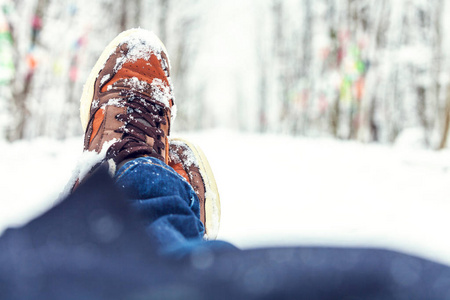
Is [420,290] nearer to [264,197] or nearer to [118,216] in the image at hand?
[118,216]

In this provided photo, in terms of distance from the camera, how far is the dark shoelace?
1333 millimetres

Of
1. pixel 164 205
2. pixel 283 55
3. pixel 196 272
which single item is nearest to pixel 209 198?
pixel 164 205

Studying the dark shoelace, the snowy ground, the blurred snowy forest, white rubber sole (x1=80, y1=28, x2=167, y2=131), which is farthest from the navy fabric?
the blurred snowy forest

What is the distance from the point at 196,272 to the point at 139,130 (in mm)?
1240

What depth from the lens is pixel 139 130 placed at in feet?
5.44

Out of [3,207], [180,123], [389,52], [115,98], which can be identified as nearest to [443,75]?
[389,52]

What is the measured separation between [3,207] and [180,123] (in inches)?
578

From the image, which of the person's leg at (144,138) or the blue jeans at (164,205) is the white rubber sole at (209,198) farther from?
the blue jeans at (164,205)

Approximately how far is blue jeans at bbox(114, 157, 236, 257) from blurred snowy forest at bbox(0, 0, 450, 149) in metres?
4.41

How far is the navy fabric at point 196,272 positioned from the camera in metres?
0.45

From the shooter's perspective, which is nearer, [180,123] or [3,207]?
[3,207]

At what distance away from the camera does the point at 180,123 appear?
1614 cm

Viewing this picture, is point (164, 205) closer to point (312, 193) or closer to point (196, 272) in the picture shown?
point (196, 272)

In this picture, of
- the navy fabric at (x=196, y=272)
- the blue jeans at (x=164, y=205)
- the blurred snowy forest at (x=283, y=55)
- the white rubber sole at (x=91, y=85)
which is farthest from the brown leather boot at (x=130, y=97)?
the blurred snowy forest at (x=283, y=55)
